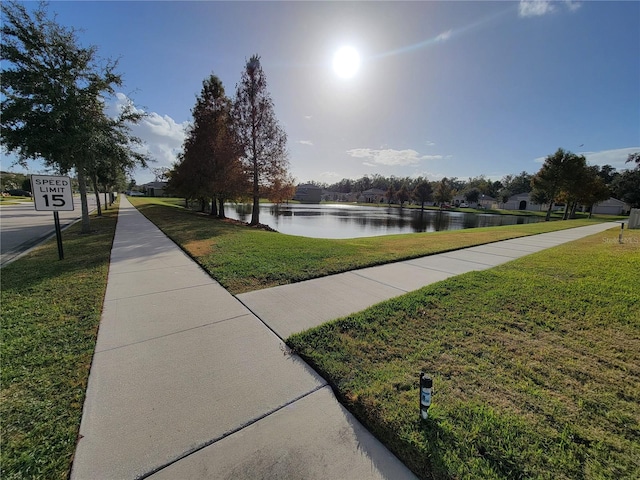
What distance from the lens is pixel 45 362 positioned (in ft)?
8.98

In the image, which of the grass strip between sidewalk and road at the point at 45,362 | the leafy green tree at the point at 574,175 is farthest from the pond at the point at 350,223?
the grass strip between sidewalk and road at the point at 45,362

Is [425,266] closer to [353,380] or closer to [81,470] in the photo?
[353,380]

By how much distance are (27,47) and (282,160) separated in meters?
10.6

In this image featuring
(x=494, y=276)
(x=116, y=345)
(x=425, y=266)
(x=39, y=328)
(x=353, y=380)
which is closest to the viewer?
(x=353, y=380)

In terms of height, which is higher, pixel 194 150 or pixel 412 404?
pixel 194 150

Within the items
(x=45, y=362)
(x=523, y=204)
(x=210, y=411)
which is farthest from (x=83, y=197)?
(x=523, y=204)

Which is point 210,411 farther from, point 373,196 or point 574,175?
point 373,196

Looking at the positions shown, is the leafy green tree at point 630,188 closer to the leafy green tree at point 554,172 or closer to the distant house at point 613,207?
the distant house at point 613,207

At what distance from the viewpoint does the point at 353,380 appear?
8.37 feet

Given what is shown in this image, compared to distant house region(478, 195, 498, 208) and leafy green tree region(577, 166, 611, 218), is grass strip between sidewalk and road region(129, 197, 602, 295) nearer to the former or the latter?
leafy green tree region(577, 166, 611, 218)

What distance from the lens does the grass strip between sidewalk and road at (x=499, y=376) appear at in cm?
183

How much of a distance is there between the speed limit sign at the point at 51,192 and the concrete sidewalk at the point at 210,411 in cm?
470

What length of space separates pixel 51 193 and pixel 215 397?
23.8 ft

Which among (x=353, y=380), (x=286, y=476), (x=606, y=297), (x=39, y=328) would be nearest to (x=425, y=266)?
(x=606, y=297)
